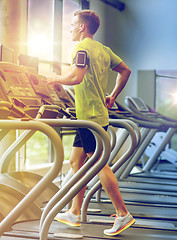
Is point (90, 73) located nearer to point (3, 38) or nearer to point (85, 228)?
point (85, 228)

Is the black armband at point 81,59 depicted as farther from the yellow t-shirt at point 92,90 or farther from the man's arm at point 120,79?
the man's arm at point 120,79

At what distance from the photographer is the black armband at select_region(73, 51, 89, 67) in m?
2.60

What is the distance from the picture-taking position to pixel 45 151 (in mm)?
6520

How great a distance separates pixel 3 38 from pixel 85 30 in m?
1.58

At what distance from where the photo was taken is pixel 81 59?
261 centimetres

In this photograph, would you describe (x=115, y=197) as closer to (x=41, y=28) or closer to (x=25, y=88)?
(x=25, y=88)

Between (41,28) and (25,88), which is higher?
(41,28)

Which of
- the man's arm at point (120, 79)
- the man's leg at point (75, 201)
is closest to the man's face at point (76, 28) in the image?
the man's arm at point (120, 79)

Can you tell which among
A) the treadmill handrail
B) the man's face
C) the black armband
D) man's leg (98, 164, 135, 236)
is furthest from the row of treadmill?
the man's face

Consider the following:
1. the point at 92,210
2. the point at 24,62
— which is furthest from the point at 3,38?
the point at 92,210

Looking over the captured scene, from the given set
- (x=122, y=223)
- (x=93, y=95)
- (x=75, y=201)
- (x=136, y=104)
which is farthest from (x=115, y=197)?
(x=136, y=104)

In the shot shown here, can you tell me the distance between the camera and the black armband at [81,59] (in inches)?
102

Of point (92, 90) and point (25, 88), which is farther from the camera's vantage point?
point (25, 88)

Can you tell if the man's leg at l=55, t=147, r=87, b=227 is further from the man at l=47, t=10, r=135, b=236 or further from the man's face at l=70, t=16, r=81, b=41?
the man's face at l=70, t=16, r=81, b=41
